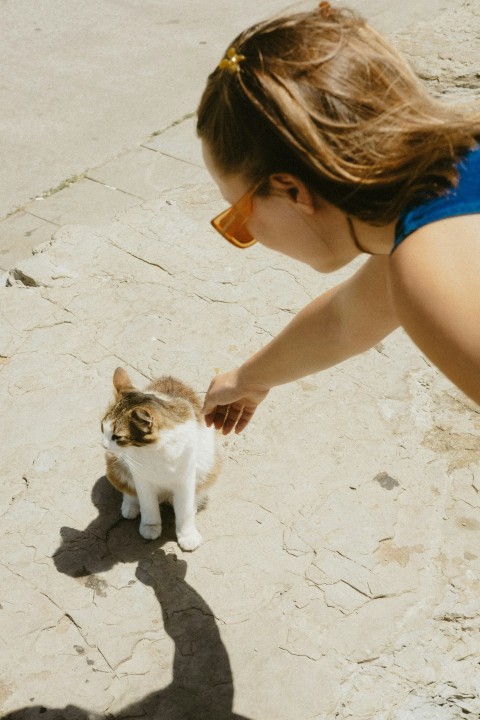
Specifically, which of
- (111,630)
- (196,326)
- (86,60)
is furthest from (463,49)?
(111,630)

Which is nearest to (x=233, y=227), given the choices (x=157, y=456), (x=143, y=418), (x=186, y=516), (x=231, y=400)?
(x=231, y=400)

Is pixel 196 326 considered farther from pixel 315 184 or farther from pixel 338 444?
pixel 315 184

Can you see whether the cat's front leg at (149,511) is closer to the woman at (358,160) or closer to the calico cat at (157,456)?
the calico cat at (157,456)

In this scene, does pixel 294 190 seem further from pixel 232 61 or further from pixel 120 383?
pixel 120 383

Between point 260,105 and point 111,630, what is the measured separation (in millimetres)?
1663

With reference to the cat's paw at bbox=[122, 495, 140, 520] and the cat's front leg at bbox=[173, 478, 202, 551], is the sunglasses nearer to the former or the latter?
the cat's front leg at bbox=[173, 478, 202, 551]

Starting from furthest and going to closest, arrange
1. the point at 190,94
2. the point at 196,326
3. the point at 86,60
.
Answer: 1. the point at 86,60
2. the point at 190,94
3. the point at 196,326

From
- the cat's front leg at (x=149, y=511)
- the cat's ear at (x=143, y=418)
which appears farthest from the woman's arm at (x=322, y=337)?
the cat's front leg at (x=149, y=511)

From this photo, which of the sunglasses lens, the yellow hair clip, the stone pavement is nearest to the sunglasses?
the sunglasses lens

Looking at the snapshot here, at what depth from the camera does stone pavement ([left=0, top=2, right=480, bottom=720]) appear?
2.14 metres

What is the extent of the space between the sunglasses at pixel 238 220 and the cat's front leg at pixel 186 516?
1.17 metres

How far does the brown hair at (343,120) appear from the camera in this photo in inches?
46.9

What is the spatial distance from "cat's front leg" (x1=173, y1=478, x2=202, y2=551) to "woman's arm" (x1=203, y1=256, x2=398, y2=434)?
0.48 m

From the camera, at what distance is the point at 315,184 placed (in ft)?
4.08
